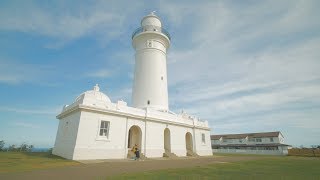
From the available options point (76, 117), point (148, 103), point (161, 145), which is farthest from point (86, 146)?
point (148, 103)

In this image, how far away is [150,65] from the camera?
2662cm

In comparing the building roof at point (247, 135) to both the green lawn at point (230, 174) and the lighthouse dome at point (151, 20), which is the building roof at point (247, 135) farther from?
the green lawn at point (230, 174)

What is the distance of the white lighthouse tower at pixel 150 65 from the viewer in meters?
25.6

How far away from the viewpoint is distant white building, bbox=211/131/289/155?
4706cm

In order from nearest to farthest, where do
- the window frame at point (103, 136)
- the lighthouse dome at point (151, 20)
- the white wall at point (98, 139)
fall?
the white wall at point (98, 139) → the window frame at point (103, 136) → the lighthouse dome at point (151, 20)

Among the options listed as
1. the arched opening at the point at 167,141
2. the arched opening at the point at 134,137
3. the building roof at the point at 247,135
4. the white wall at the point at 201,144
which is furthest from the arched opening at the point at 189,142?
the building roof at the point at 247,135

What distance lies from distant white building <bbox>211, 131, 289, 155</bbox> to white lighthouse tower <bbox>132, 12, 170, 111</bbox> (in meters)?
34.0

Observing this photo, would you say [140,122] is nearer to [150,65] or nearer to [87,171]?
[150,65]

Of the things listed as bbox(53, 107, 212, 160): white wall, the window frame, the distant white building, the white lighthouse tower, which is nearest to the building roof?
the distant white building

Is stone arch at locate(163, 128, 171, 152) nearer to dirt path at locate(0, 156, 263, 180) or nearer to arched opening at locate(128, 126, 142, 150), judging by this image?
arched opening at locate(128, 126, 142, 150)

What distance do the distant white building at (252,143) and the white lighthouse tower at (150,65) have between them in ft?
112

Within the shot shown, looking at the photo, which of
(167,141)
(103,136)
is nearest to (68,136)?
(103,136)

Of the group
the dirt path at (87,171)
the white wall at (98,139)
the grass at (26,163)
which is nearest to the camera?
the dirt path at (87,171)

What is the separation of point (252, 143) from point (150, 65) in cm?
4080
